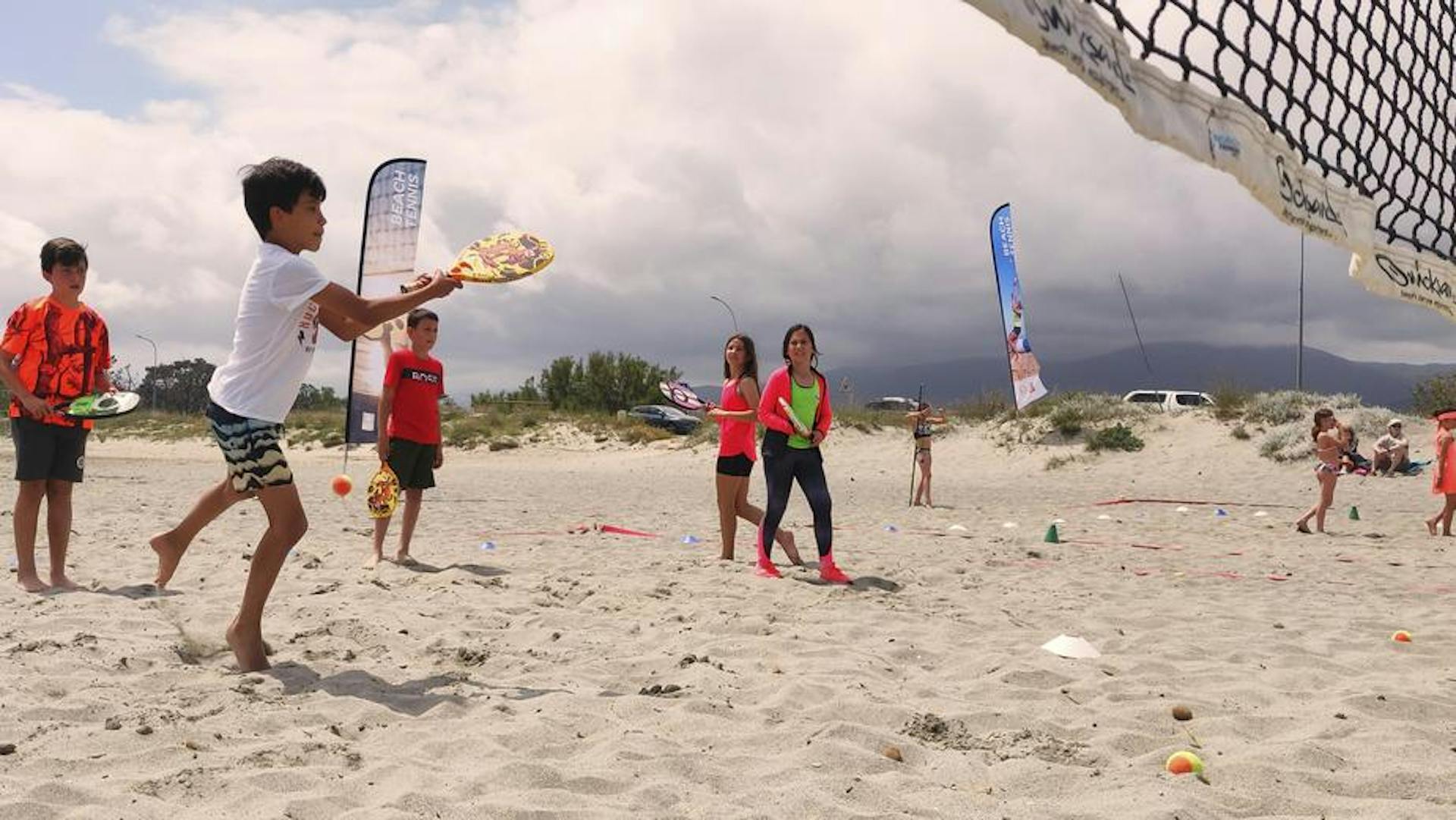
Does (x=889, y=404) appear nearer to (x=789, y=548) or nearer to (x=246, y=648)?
(x=789, y=548)

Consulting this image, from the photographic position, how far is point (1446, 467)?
29.3 ft

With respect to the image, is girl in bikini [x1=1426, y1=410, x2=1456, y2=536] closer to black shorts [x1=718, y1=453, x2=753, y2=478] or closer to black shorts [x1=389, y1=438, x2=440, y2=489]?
black shorts [x1=718, y1=453, x2=753, y2=478]

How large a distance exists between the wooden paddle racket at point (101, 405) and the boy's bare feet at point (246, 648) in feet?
4.83

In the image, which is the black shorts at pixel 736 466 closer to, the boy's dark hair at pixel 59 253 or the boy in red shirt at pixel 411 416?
the boy in red shirt at pixel 411 416

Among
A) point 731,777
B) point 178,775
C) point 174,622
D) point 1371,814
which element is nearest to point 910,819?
point 731,777

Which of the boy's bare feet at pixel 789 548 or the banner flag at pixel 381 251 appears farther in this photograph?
the banner flag at pixel 381 251

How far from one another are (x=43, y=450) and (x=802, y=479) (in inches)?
134

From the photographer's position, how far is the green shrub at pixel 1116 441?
18.3 meters

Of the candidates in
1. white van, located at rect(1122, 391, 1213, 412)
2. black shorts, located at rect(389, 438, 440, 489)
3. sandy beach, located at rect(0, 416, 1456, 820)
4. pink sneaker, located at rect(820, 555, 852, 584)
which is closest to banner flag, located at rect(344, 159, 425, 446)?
sandy beach, located at rect(0, 416, 1456, 820)

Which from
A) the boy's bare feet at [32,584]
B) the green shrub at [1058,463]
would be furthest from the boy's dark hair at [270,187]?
the green shrub at [1058,463]

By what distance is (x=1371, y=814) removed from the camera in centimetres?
233

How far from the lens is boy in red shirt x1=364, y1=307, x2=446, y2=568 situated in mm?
5641

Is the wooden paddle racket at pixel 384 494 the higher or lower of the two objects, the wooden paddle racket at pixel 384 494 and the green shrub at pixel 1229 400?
the lower

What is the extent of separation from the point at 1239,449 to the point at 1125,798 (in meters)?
16.8
